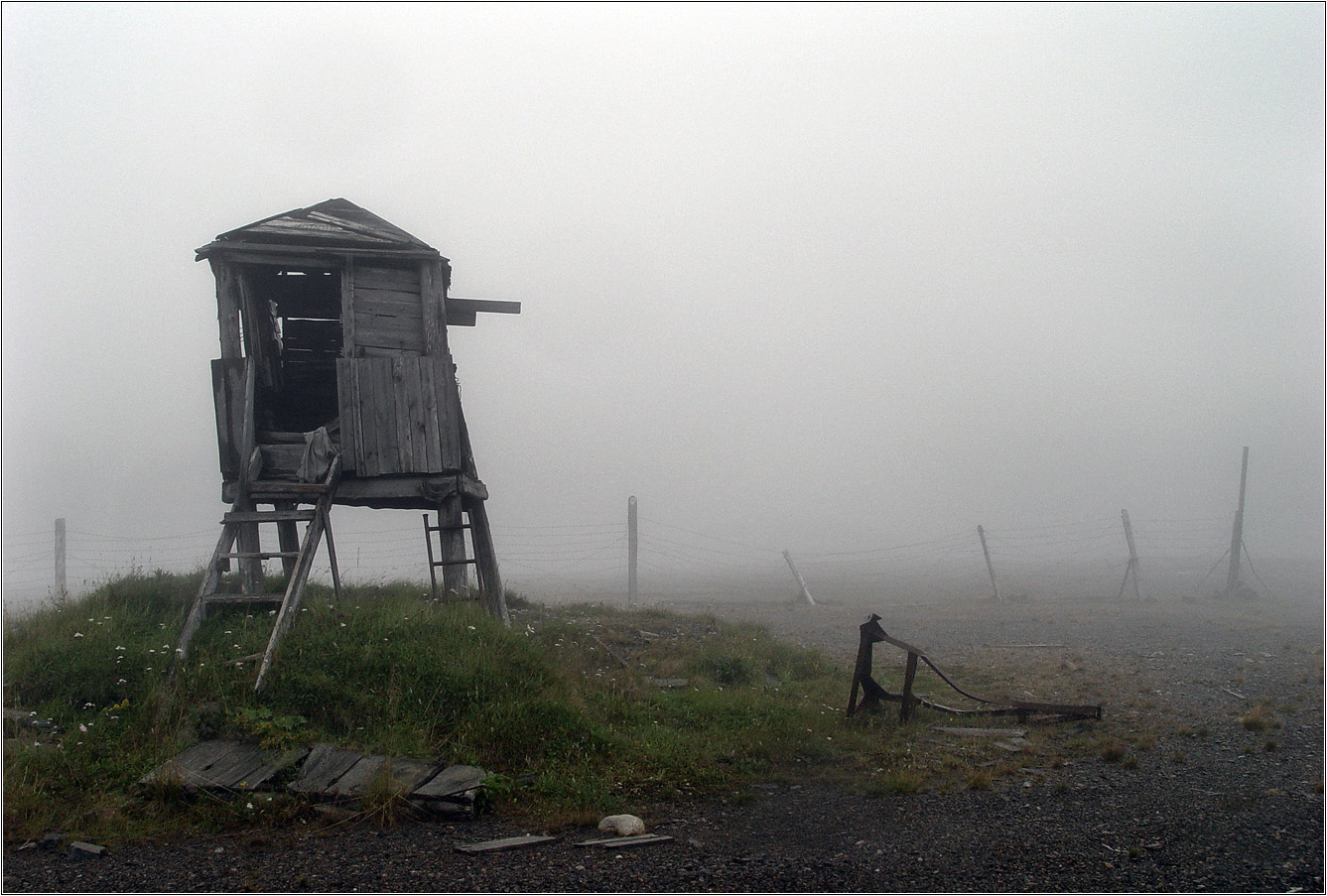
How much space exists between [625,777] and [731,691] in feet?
10.8

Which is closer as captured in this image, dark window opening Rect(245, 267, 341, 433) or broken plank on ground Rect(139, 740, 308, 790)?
broken plank on ground Rect(139, 740, 308, 790)

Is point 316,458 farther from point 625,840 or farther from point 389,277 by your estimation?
point 625,840

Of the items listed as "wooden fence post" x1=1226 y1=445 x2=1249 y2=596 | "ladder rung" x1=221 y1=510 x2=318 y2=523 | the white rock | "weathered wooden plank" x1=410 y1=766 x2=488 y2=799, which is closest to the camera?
the white rock

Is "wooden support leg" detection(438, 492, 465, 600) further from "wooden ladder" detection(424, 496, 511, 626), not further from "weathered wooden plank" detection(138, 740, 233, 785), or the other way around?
"weathered wooden plank" detection(138, 740, 233, 785)

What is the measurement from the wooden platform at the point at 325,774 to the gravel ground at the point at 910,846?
32cm

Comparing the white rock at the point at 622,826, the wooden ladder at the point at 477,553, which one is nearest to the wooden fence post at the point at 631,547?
the wooden ladder at the point at 477,553

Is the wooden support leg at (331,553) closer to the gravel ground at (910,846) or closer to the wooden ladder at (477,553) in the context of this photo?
the wooden ladder at (477,553)

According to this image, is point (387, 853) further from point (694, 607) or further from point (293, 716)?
point (694, 607)

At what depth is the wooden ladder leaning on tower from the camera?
8.98 meters

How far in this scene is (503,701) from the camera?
7.66 meters

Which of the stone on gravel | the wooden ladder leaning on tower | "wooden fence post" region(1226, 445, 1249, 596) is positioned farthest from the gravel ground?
"wooden fence post" region(1226, 445, 1249, 596)

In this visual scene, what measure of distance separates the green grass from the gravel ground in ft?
1.29

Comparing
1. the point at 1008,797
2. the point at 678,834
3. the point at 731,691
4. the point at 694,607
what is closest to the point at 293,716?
the point at 678,834

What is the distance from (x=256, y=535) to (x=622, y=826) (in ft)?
24.3
